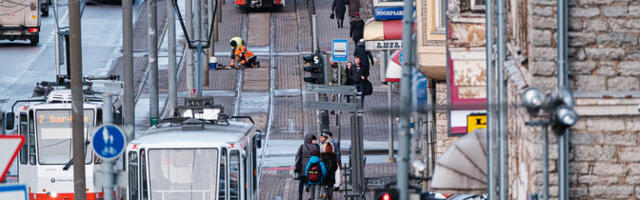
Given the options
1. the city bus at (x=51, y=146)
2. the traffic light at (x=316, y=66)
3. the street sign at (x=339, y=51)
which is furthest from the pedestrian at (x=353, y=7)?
Answer: the city bus at (x=51, y=146)

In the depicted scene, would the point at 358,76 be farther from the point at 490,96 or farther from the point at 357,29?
the point at 490,96

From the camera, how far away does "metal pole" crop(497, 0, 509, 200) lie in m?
14.1

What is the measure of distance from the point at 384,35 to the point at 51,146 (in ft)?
23.1

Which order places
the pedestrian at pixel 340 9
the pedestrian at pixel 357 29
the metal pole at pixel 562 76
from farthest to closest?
the pedestrian at pixel 340 9
the pedestrian at pixel 357 29
the metal pole at pixel 562 76

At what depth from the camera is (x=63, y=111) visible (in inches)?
973

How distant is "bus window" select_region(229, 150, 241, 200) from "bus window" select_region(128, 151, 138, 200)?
139 cm

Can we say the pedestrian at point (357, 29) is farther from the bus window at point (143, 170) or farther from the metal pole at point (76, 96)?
the metal pole at point (76, 96)

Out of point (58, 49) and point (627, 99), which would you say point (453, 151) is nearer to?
point (627, 99)

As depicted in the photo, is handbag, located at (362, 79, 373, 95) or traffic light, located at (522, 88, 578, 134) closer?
traffic light, located at (522, 88, 578, 134)

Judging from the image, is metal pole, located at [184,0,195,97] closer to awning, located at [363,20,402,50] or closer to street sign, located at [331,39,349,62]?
street sign, located at [331,39,349,62]

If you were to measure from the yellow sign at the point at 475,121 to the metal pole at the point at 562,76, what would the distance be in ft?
19.9

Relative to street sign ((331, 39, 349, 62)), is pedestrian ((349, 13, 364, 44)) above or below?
above

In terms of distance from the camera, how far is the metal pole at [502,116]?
557 inches

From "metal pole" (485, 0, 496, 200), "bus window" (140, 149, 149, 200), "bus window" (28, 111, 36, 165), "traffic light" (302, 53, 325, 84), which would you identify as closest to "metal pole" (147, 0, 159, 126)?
"traffic light" (302, 53, 325, 84)
